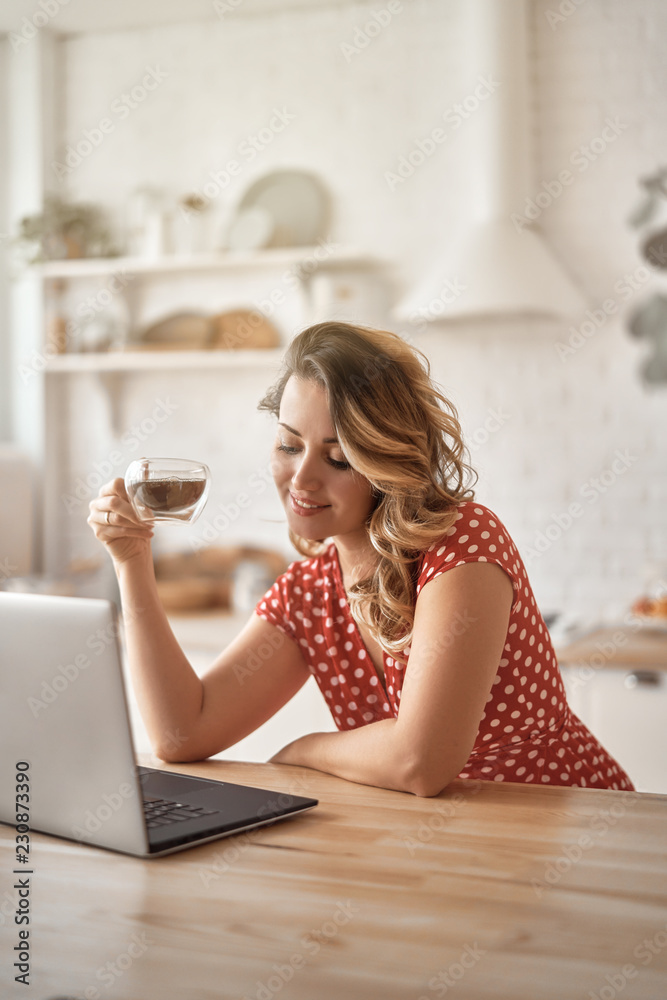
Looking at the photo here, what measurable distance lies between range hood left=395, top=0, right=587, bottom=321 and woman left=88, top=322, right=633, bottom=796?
1575 mm

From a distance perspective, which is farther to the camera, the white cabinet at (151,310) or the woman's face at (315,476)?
the white cabinet at (151,310)

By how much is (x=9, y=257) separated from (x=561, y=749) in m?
3.10

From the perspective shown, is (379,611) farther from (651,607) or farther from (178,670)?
(651,607)

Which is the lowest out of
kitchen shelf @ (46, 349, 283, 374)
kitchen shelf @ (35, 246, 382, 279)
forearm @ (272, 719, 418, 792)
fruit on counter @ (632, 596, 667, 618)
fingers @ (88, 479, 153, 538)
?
fruit on counter @ (632, 596, 667, 618)

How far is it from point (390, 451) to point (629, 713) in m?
1.42

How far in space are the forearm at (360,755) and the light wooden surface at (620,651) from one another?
131cm

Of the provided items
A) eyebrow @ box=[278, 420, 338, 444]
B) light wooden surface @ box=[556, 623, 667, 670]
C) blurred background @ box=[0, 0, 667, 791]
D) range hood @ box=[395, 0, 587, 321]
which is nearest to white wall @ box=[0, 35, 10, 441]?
blurred background @ box=[0, 0, 667, 791]

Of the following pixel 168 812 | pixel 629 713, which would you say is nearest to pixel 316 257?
pixel 629 713

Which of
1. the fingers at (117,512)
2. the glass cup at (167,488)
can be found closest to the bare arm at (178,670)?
the fingers at (117,512)

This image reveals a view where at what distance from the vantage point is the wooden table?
0.70m

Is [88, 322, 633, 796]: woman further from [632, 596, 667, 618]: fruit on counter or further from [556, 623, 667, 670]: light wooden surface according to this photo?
[632, 596, 667, 618]: fruit on counter

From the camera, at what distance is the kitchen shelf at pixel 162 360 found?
11.2 ft

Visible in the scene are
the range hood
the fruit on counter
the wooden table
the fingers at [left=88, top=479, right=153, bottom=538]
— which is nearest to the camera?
the wooden table

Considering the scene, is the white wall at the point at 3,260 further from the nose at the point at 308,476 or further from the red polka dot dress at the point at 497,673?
the nose at the point at 308,476
